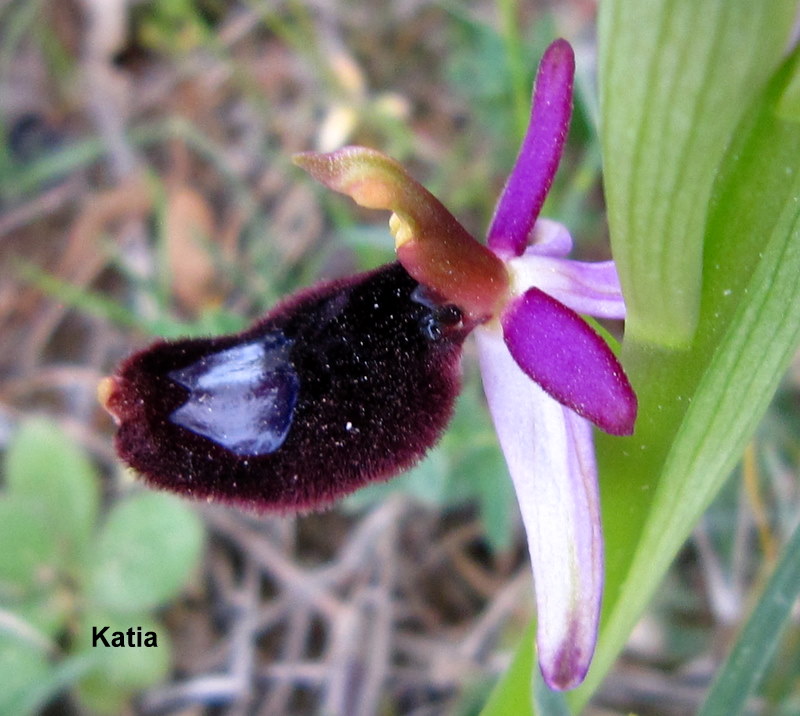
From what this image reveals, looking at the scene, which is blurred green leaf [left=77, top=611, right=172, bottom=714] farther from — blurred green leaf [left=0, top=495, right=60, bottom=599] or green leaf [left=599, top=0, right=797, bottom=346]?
green leaf [left=599, top=0, right=797, bottom=346]

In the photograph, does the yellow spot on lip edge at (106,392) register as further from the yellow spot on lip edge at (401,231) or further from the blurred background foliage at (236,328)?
the blurred background foliage at (236,328)

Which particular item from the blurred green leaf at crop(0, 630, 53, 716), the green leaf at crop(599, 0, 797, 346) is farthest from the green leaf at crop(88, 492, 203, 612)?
the green leaf at crop(599, 0, 797, 346)

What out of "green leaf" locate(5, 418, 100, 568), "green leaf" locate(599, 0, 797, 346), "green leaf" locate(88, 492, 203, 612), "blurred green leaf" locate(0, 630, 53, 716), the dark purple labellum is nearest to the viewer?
"green leaf" locate(599, 0, 797, 346)

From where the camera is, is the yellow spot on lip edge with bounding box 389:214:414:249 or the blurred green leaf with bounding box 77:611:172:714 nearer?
the yellow spot on lip edge with bounding box 389:214:414:249

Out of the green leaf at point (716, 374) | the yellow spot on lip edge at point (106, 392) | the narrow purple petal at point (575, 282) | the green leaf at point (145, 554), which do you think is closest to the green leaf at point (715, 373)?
the green leaf at point (716, 374)

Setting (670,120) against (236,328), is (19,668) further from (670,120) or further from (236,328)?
(670,120)

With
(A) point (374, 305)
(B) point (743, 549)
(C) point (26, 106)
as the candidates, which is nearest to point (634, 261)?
(A) point (374, 305)

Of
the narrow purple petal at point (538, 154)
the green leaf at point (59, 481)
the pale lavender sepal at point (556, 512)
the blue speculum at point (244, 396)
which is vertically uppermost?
the narrow purple petal at point (538, 154)
